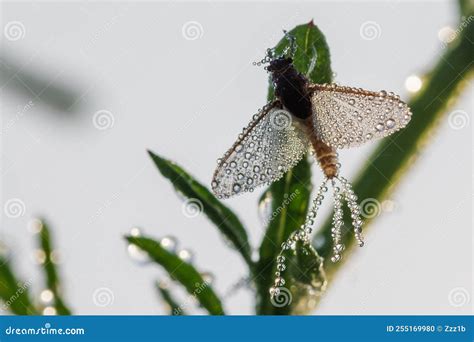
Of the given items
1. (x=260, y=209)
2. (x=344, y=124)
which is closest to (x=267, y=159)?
(x=260, y=209)

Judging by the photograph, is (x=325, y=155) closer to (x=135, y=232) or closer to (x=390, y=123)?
(x=390, y=123)

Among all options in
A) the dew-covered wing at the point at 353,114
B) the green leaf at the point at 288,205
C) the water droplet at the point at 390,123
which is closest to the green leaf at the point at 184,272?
the green leaf at the point at 288,205

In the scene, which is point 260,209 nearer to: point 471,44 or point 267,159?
point 267,159

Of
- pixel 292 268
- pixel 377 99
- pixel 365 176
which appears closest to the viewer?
pixel 292 268

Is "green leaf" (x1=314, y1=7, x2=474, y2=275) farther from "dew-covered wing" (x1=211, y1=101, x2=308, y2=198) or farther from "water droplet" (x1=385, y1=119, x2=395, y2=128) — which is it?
"dew-covered wing" (x1=211, y1=101, x2=308, y2=198)

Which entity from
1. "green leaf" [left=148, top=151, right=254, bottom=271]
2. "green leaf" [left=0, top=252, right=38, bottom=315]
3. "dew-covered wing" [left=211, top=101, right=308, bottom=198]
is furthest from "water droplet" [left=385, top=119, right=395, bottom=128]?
"green leaf" [left=0, top=252, right=38, bottom=315]

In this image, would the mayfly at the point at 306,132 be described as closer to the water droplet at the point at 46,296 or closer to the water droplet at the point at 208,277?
the water droplet at the point at 208,277

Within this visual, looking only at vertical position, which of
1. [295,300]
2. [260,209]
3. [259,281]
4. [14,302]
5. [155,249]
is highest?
[14,302]
